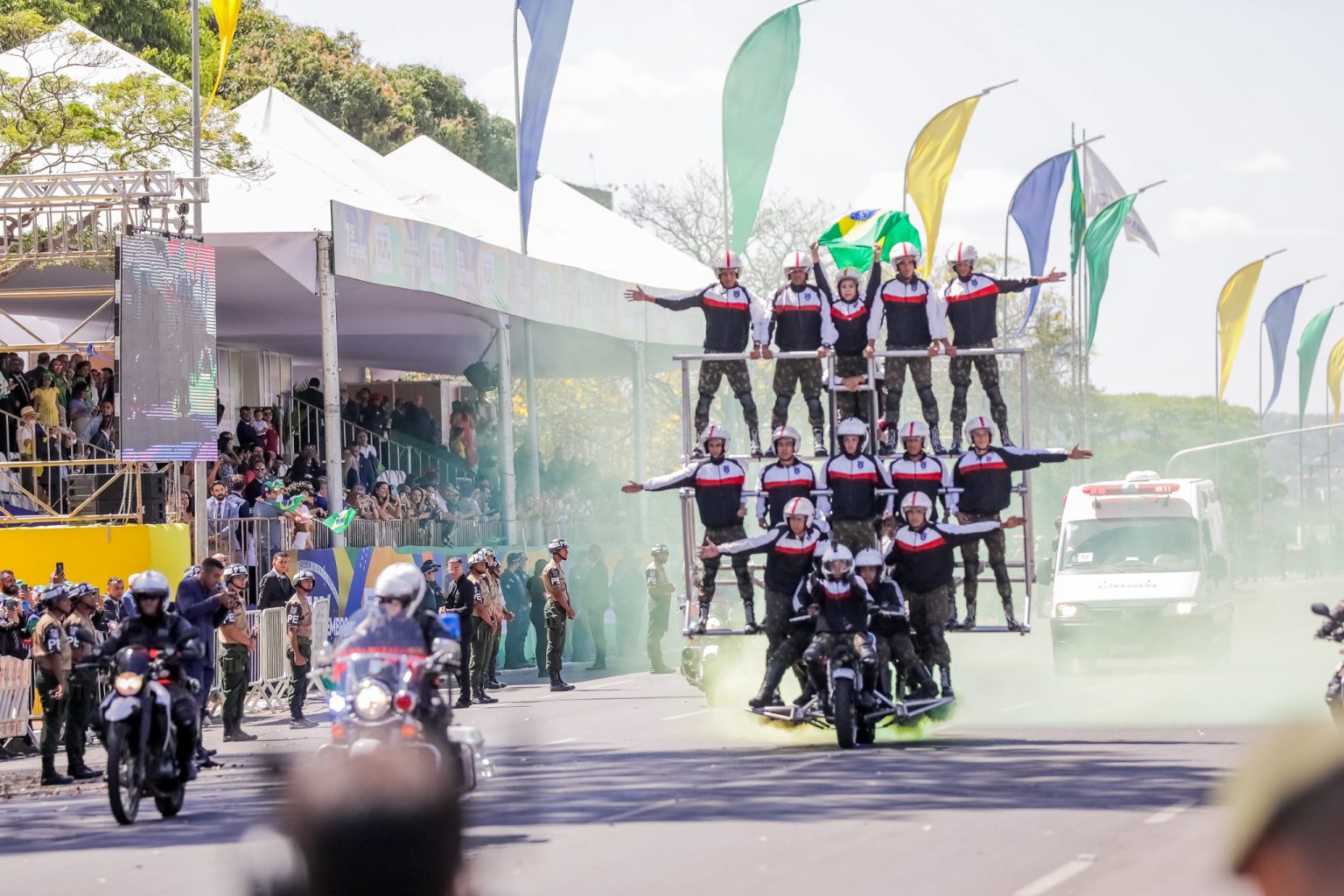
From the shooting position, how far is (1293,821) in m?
1.99

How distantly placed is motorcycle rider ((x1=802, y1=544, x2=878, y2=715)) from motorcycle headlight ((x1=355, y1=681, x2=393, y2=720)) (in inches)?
243

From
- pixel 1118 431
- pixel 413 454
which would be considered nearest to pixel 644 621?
pixel 413 454

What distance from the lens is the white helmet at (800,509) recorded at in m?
16.0

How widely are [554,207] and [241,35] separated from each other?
22163 mm

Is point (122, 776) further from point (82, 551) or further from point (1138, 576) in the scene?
point (1138, 576)

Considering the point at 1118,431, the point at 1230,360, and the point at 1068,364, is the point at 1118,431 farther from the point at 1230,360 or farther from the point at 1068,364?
the point at 1230,360

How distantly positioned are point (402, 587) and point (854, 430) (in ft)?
25.2

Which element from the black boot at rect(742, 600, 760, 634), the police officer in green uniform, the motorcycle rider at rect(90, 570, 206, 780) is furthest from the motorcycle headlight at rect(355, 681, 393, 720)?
the police officer in green uniform

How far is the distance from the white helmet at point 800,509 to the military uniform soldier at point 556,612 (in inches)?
334

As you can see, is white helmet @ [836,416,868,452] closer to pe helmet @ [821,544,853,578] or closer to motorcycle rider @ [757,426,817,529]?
motorcycle rider @ [757,426,817,529]

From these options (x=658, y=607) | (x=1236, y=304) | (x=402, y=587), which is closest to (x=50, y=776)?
(x=402, y=587)

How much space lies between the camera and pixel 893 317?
701 inches

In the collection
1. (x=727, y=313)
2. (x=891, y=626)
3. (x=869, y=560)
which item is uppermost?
(x=727, y=313)

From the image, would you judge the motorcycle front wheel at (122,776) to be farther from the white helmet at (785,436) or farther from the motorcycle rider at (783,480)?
the white helmet at (785,436)
